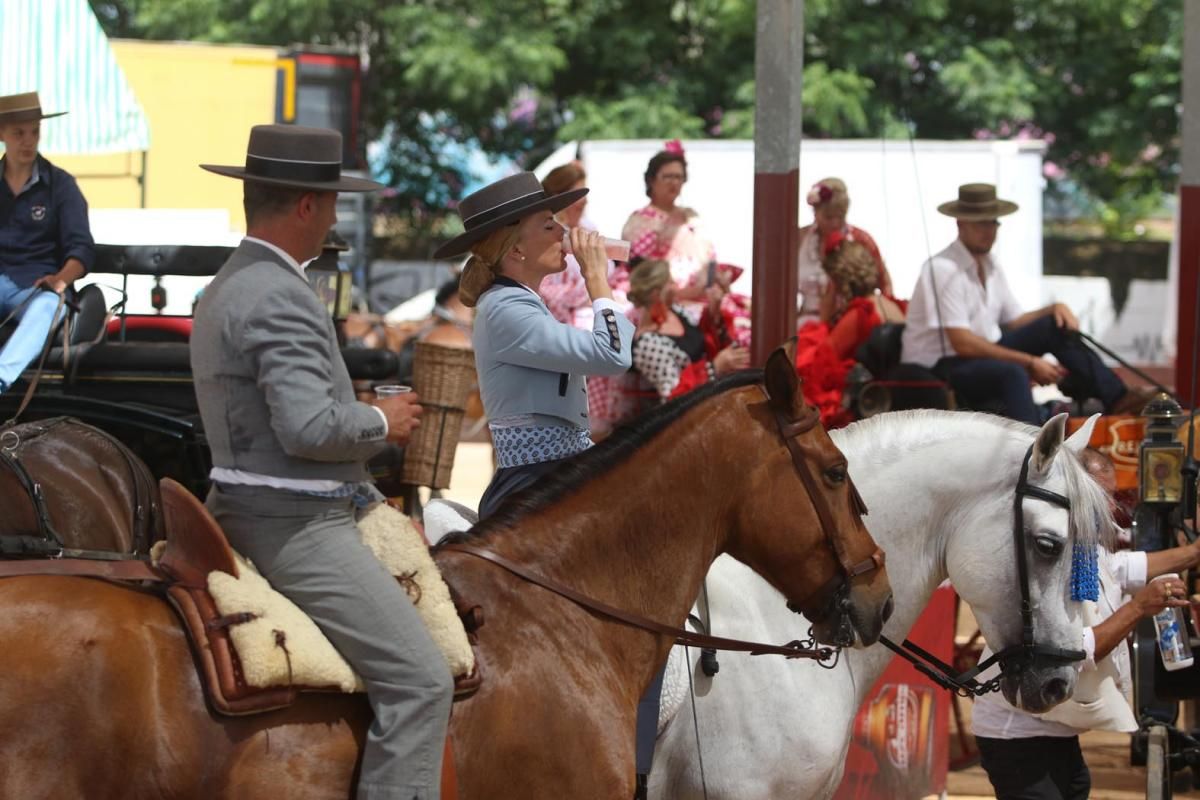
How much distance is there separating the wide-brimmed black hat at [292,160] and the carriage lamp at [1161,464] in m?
3.73

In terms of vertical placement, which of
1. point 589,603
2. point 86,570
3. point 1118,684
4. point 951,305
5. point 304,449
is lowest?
point 1118,684

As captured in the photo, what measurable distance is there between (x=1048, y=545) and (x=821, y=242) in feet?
18.0

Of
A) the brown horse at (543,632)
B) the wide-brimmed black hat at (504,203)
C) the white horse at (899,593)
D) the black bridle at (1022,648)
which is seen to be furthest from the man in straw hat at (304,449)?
the black bridle at (1022,648)

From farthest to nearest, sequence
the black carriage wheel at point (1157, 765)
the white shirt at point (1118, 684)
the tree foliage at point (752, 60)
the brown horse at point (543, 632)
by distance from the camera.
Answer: the tree foliage at point (752, 60)
the black carriage wheel at point (1157, 765)
the white shirt at point (1118, 684)
the brown horse at point (543, 632)

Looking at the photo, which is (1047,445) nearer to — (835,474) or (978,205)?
(835,474)

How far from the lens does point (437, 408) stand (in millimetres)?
7668

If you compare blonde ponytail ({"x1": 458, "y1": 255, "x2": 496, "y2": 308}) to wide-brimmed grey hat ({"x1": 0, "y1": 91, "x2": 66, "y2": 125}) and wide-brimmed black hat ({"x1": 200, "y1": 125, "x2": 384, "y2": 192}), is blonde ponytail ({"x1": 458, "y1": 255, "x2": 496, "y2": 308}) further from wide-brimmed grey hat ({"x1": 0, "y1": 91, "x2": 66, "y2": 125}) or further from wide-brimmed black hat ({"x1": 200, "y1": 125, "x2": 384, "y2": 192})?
wide-brimmed grey hat ({"x1": 0, "y1": 91, "x2": 66, "y2": 125})

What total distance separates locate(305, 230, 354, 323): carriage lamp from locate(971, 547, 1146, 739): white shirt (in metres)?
4.24

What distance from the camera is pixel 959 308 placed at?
8172 millimetres

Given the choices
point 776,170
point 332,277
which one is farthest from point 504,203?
point 332,277

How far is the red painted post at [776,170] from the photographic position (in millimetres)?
7340

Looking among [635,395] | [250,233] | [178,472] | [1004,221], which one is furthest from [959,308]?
[1004,221]

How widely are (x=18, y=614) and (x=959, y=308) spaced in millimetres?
5898

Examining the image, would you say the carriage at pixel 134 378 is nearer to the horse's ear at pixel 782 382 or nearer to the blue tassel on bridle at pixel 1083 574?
the horse's ear at pixel 782 382
